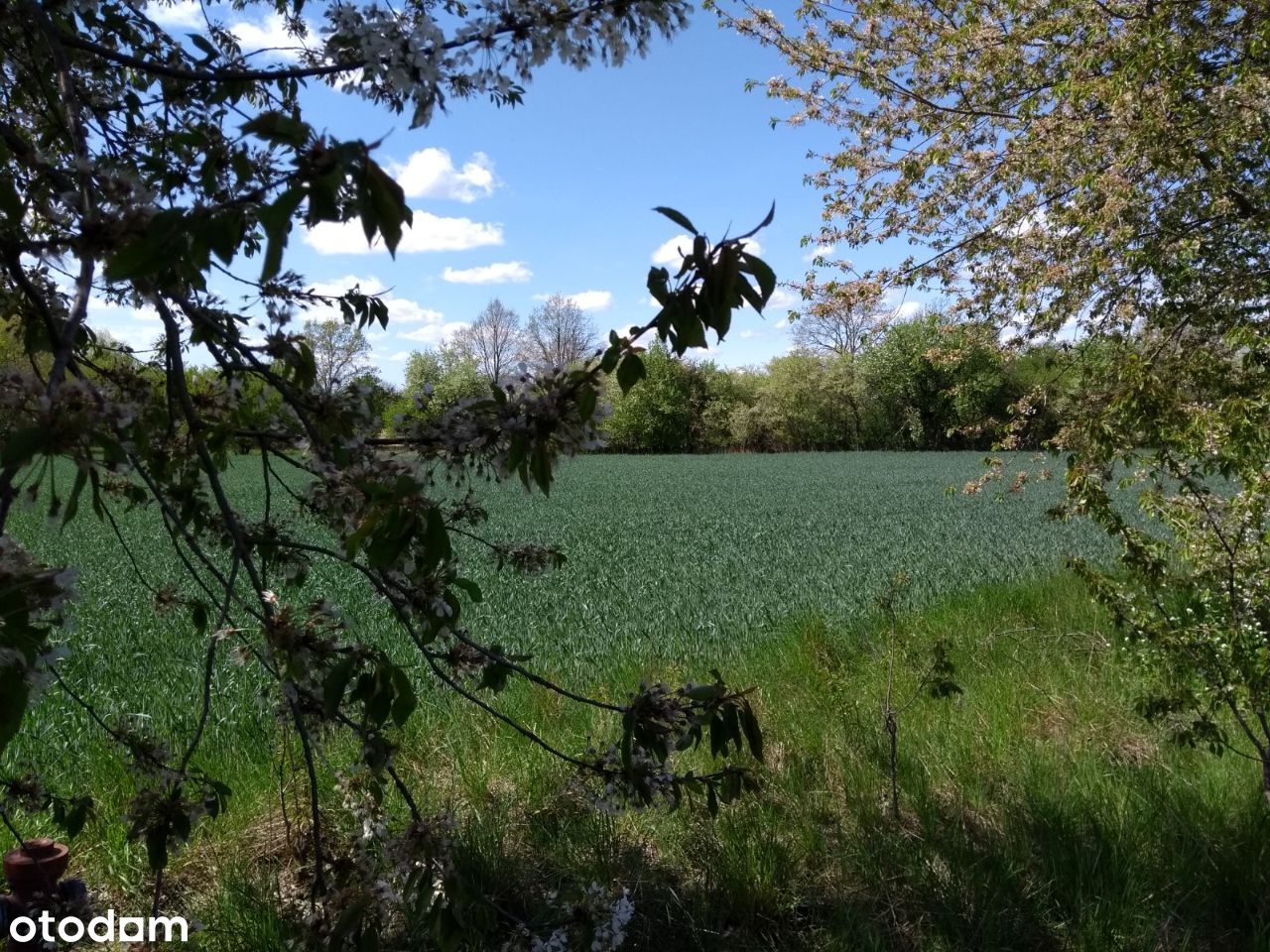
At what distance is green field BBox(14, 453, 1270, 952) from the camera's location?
2750 mm

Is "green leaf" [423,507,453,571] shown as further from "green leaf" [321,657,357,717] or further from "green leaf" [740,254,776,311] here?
"green leaf" [740,254,776,311]

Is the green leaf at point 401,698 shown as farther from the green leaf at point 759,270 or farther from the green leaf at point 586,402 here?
the green leaf at point 759,270

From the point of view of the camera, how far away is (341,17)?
1355mm

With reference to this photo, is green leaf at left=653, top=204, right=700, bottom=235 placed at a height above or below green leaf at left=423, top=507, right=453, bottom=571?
above

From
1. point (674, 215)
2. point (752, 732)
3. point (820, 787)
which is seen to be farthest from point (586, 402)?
point (820, 787)

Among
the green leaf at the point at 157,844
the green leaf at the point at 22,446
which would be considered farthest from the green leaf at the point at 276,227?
the green leaf at the point at 157,844

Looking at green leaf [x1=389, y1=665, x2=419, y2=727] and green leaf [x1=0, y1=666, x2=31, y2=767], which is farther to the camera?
green leaf [x1=389, y1=665, x2=419, y2=727]

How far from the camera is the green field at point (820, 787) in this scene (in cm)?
275

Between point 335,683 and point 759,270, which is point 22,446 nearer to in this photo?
point 335,683

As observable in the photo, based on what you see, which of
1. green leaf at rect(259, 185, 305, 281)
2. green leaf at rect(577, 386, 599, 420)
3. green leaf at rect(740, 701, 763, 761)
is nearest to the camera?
green leaf at rect(259, 185, 305, 281)

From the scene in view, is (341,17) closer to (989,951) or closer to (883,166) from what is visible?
(989,951)

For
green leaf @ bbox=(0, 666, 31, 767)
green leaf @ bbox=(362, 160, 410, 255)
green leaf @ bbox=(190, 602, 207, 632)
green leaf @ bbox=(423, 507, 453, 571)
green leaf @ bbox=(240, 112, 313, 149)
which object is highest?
green leaf @ bbox=(240, 112, 313, 149)

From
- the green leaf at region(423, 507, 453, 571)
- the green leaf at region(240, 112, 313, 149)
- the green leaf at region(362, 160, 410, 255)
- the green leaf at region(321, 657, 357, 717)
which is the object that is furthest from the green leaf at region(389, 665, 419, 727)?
the green leaf at region(240, 112, 313, 149)

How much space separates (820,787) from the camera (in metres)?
3.59
